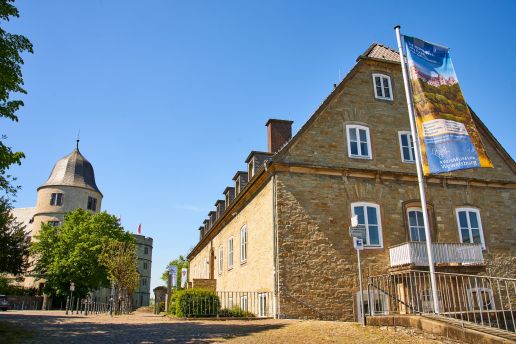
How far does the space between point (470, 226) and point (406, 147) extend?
459cm

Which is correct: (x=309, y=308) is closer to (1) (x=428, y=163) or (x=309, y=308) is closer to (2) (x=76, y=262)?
(1) (x=428, y=163)

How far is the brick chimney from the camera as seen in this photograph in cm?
2331

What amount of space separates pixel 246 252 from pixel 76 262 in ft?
105

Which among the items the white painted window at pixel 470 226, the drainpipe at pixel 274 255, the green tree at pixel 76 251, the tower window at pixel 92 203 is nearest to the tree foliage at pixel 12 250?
the green tree at pixel 76 251

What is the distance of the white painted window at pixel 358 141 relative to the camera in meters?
18.7

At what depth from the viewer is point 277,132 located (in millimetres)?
23578

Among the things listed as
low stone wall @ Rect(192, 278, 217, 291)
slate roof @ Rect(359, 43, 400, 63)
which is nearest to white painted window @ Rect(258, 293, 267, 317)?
low stone wall @ Rect(192, 278, 217, 291)

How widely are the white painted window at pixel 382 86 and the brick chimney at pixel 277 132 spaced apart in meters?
5.39

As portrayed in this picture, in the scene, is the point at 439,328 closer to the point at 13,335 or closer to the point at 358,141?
the point at 13,335

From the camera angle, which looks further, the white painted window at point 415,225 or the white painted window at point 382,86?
the white painted window at point 382,86

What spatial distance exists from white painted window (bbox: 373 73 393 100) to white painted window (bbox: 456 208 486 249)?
630cm

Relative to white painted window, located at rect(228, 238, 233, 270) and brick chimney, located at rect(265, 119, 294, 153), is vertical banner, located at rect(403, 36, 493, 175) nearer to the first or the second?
brick chimney, located at rect(265, 119, 294, 153)

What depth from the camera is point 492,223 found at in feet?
64.0

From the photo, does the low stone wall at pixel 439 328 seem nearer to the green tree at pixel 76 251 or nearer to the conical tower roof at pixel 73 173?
the green tree at pixel 76 251
